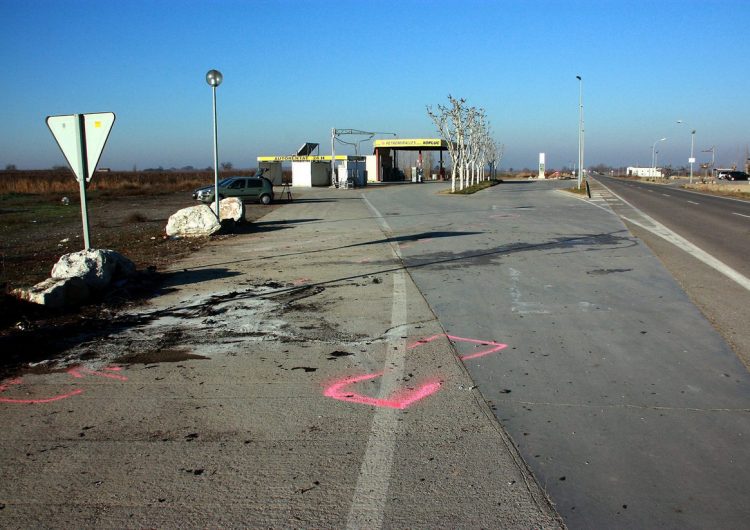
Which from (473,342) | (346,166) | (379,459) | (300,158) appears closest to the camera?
(379,459)

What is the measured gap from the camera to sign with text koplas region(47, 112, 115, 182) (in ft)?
28.9

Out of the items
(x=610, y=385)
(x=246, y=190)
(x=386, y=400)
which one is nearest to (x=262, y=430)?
(x=386, y=400)

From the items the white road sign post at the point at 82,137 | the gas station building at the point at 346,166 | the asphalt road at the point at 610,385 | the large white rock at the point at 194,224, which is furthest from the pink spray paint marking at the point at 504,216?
the gas station building at the point at 346,166

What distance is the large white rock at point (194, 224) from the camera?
57.1ft

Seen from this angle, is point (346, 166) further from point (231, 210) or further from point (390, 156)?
point (231, 210)

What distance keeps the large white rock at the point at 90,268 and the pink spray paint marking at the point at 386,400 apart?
15.8ft

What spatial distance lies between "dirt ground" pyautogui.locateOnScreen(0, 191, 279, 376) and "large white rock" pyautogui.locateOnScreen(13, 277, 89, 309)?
0.11 m

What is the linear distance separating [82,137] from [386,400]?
6.34 m

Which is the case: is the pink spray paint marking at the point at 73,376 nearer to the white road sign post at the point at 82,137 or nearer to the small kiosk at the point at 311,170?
the white road sign post at the point at 82,137

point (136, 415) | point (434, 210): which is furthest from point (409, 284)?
point (434, 210)

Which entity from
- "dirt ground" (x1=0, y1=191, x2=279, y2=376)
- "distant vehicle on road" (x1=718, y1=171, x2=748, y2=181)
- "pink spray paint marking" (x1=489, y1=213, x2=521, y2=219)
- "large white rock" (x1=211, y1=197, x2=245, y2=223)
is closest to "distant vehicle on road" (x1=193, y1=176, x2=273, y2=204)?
"dirt ground" (x1=0, y1=191, x2=279, y2=376)

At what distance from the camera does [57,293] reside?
7.94m

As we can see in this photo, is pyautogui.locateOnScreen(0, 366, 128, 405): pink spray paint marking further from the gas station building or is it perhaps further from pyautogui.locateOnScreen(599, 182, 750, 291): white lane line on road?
the gas station building

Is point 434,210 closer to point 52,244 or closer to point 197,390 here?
point 52,244
